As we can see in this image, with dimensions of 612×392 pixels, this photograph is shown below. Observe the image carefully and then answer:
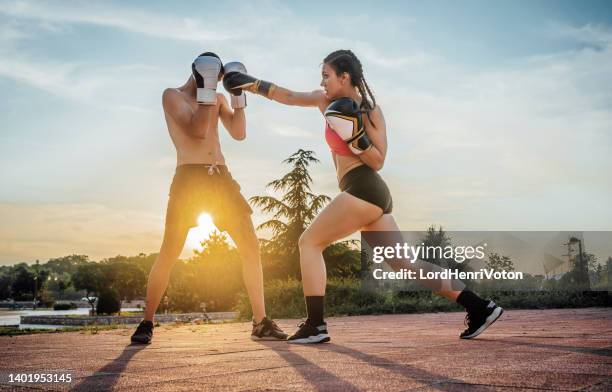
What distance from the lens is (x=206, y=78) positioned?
12.9ft

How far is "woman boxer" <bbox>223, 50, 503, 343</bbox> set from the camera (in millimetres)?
3604

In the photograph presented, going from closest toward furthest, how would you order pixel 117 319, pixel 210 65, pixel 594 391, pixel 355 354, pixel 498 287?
pixel 594 391 < pixel 355 354 < pixel 210 65 < pixel 498 287 < pixel 117 319

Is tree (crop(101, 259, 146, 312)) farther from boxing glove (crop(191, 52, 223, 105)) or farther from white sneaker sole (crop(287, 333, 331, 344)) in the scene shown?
white sneaker sole (crop(287, 333, 331, 344))

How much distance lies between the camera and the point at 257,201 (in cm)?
2309

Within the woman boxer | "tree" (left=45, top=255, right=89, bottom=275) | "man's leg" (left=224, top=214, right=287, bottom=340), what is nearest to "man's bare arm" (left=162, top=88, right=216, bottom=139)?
"man's leg" (left=224, top=214, right=287, bottom=340)

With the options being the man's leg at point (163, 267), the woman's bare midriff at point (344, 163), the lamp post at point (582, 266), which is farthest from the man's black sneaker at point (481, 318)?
the lamp post at point (582, 266)

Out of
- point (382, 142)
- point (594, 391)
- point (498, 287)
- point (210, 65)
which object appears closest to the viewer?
point (594, 391)

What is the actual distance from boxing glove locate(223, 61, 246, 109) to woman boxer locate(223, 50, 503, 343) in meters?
0.76

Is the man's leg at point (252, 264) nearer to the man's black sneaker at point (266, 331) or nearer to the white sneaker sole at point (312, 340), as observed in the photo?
the man's black sneaker at point (266, 331)

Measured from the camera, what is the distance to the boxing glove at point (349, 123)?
139 inches

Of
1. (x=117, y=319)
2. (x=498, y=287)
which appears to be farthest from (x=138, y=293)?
(x=498, y=287)

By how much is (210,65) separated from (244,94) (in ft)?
1.93

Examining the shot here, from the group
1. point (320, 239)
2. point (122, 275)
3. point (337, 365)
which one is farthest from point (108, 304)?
point (122, 275)

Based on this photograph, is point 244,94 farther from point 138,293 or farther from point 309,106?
point 138,293
